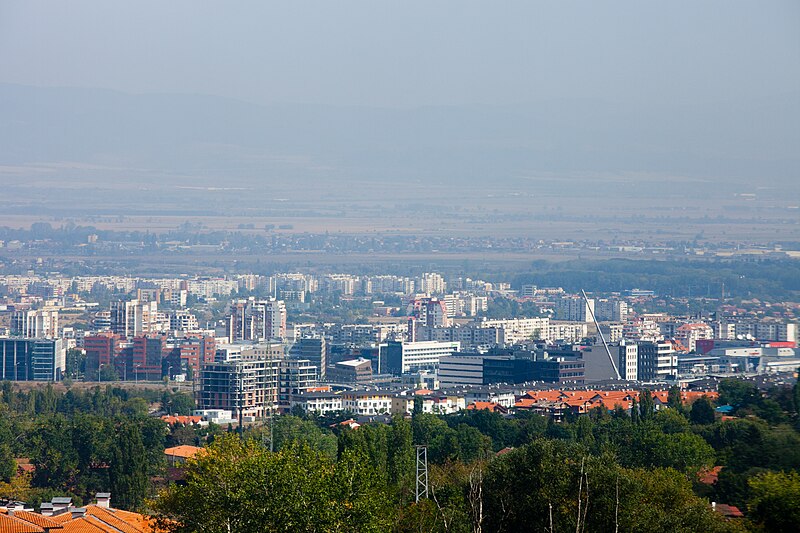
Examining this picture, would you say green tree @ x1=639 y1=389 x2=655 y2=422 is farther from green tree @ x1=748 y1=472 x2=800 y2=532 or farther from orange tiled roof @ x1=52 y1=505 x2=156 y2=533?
orange tiled roof @ x1=52 y1=505 x2=156 y2=533

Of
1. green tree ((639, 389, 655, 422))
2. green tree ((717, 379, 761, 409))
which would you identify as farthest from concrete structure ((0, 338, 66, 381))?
green tree ((639, 389, 655, 422))

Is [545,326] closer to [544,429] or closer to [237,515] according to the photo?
[544,429]

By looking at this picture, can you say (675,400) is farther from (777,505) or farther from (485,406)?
(777,505)

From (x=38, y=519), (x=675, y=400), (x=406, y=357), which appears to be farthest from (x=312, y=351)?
(x=38, y=519)

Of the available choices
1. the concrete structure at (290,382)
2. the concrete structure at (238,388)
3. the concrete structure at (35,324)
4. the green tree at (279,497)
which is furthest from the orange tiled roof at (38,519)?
the concrete structure at (35,324)

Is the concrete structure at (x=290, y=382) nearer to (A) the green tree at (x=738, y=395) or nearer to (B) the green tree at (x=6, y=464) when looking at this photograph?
(A) the green tree at (x=738, y=395)

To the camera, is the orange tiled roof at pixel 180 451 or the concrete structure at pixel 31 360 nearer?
the orange tiled roof at pixel 180 451

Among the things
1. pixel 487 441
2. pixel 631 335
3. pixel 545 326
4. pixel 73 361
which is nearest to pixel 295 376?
pixel 73 361

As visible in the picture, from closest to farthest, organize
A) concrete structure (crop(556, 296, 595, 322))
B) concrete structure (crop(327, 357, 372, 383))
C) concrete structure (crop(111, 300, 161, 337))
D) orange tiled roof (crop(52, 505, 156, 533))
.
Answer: orange tiled roof (crop(52, 505, 156, 533))
concrete structure (crop(327, 357, 372, 383))
concrete structure (crop(111, 300, 161, 337))
concrete structure (crop(556, 296, 595, 322))
